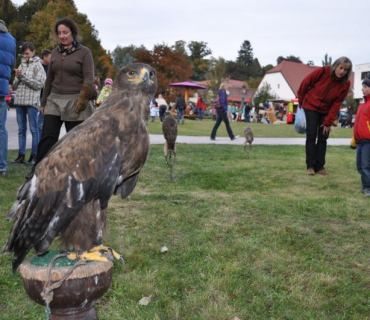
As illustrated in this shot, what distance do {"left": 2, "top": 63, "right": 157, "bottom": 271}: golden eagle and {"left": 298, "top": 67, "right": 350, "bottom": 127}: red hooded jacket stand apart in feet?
19.5

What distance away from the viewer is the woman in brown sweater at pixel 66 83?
16.6ft

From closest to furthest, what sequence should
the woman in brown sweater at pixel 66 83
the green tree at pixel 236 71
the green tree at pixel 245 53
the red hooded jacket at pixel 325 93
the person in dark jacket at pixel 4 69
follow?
the woman in brown sweater at pixel 66 83 < the person in dark jacket at pixel 4 69 < the red hooded jacket at pixel 325 93 < the green tree at pixel 236 71 < the green tree at pixel 245 53

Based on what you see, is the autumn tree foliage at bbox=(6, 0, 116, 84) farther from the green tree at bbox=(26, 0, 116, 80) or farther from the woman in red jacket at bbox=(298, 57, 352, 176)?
the woman in red jacket at bbox=(298, 57, 352, 176)

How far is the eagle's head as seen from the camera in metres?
2.33

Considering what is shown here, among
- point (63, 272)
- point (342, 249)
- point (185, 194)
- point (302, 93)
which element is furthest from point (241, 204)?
point (63, 272)

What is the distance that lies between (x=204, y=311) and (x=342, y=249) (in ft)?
6.14

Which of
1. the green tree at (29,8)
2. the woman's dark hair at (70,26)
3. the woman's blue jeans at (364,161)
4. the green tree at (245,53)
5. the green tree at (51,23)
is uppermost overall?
the green tree at (245,53)

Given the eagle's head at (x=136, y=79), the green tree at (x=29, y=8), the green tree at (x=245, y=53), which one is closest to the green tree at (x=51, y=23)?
the green tree at (x=29, y=8)

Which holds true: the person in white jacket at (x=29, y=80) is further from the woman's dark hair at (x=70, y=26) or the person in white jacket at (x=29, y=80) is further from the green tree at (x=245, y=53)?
the green tree at (x=245, y=53)

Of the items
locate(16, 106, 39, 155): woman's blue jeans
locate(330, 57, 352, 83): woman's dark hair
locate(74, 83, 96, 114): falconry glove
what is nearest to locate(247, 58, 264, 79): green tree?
locate(330, 57, 352, 83): woman's dark hair

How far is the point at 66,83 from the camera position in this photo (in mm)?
5176

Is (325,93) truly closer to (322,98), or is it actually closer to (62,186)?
(322,98)

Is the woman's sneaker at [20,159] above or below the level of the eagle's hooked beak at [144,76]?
below

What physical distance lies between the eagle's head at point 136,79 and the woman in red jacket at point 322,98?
5737mm
